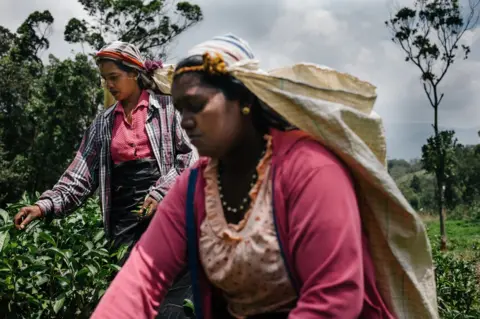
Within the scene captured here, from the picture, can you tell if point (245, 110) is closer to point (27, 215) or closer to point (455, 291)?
point (27, 215)

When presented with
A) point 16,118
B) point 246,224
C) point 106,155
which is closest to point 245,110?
point 246,224

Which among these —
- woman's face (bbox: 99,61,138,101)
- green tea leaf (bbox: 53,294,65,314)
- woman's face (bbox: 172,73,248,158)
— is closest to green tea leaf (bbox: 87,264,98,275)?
green tea leaf (bbox: 53,294,65,314)

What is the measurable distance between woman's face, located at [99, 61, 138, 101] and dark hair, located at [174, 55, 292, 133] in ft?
5.82

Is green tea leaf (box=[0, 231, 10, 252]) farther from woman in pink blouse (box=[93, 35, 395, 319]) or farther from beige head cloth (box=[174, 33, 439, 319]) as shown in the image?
beige head cloth (box=[174, 33, 439, 319])

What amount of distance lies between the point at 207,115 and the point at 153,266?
1.38ft

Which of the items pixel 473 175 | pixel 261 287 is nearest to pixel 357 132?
pixel 261 287

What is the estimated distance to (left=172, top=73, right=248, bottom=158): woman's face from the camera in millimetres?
1537

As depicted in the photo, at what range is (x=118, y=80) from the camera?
10.9 ft

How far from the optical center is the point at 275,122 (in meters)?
1.64

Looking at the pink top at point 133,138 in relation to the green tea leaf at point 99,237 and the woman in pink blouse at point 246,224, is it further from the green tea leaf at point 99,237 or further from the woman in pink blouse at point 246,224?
the woman in pink blouse at point 246,224

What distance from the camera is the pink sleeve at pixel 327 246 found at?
1387 mm

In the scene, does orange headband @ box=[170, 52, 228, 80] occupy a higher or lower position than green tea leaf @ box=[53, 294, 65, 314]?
higher

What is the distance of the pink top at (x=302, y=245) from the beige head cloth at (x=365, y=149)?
0.13 ft

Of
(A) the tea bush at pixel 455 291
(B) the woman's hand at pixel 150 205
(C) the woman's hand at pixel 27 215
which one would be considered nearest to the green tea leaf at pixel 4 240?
(C) the woman's hand at pixel 27 215
